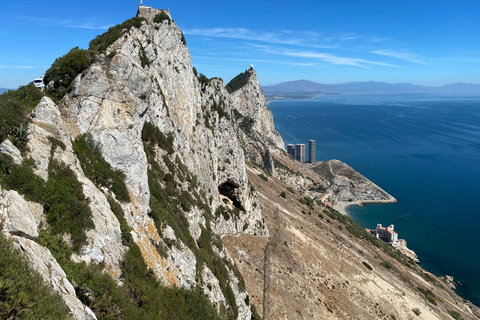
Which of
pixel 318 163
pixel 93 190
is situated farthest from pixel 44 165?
pixel 318 163

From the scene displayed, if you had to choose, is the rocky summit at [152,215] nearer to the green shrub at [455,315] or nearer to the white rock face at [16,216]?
the white rock face at [16,216]

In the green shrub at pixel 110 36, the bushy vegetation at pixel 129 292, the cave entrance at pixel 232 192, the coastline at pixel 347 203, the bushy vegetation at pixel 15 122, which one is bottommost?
the coastline at pixel 347 203

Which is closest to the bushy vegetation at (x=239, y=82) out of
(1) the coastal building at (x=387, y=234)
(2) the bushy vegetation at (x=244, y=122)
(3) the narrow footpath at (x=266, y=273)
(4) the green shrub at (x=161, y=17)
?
(2) the bushy vegetation at (x=244, y=122)

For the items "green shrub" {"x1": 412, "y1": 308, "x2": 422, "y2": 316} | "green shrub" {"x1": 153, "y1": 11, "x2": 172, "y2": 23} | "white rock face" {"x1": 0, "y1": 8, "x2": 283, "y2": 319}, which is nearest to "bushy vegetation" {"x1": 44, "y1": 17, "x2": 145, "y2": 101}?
"white rock face" {"x1": 0, "y1": 8, "x2": 283, "y2": 319}

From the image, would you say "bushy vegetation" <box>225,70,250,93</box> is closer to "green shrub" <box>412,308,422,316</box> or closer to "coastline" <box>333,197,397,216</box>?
"coastline" <box>333,197,397,216</box>

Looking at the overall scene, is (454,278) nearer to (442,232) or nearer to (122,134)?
(442,232)
